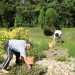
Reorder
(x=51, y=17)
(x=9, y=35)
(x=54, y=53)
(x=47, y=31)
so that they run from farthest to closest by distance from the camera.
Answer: (x=51, y=17) → (x=47, y=31) → (x=9, y=35) → (x=54, y=53)

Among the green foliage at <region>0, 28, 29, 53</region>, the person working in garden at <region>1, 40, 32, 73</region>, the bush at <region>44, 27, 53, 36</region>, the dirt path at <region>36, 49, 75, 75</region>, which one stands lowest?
the bush at <region>44, 27, 53, 36</region>

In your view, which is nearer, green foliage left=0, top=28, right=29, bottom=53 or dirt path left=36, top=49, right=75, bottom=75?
dirt path left=36, top=49, right=75, bottom=75

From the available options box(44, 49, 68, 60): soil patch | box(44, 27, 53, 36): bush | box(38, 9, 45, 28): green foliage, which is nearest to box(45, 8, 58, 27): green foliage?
box(38, 9, 45, 28): green foliage


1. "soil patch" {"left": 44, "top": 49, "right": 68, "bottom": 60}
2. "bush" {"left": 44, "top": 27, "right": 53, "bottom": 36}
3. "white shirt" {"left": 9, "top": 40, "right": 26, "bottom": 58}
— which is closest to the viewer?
"white shirt" {"left": 9, "top": 40, "right": 26, "bottom": 58}

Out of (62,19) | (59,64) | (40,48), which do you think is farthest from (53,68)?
(62,19)

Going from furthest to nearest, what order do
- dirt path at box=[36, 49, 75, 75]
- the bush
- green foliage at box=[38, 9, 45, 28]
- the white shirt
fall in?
green foliage at box=[38, 9, 45, 28]
the bush
dirt path at box=[36, 49, 75, 75]
the white shirt

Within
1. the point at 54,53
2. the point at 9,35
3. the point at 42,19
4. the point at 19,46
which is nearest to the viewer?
the point at 19,46

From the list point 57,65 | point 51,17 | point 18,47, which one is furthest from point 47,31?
point 18,47

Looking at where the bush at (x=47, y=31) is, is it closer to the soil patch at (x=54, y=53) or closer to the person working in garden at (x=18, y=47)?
the soil patch at (x=54, y=53)

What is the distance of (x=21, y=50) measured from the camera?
27.4 feet

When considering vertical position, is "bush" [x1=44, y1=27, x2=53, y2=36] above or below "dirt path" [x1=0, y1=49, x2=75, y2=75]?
below

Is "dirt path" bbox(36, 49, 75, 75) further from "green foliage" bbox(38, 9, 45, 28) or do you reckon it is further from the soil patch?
"green foliage" bbox(38, 9, 45, 28)

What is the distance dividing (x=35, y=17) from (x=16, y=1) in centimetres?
356

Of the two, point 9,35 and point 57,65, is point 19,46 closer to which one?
point 57,65
